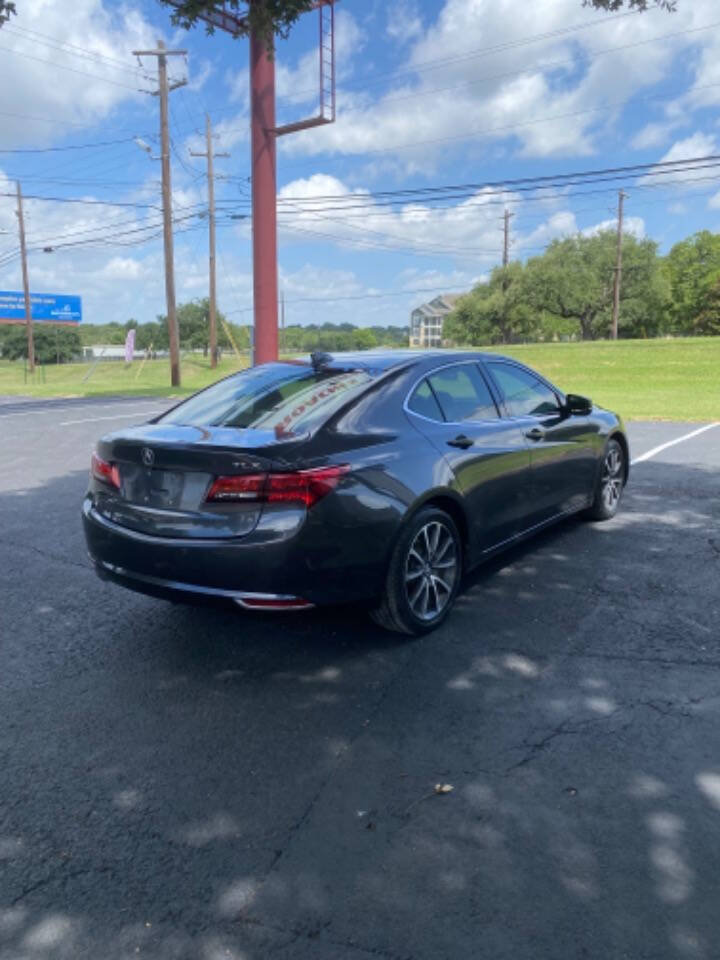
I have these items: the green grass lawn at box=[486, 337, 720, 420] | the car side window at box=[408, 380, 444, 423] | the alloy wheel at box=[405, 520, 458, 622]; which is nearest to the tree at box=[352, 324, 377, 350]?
the green grass lawn at box=[486, 337, 720, 420]

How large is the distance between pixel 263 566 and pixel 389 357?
181cm

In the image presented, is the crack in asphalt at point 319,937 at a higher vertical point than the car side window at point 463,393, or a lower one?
lower

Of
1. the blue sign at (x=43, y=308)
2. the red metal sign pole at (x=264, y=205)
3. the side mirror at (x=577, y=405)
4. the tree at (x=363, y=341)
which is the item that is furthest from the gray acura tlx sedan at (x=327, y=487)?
the blue sign at (x=43, y=308)

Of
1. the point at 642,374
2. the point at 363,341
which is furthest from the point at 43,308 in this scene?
the point at 642,374

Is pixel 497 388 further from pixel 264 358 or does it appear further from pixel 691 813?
pixel 264 358

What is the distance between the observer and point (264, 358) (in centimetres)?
1229

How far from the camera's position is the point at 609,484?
6414 millimetres

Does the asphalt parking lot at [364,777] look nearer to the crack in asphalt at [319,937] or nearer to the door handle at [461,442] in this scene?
the crack in asphalt at [319,937]

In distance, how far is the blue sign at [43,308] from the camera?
46000 mm

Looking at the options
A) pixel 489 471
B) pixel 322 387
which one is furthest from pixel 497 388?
pixel 322 387

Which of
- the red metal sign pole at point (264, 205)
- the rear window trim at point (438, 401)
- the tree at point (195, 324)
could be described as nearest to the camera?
the rear window trim at point (438, 401)

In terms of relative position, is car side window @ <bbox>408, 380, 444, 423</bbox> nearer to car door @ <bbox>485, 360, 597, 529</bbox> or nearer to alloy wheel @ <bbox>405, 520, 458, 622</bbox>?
alloy wheel @ <bbox>405, 520, 458, 622</bbox>

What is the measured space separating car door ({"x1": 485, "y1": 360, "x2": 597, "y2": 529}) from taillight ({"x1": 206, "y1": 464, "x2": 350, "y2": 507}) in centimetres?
203

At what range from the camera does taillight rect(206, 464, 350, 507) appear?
133 inches
